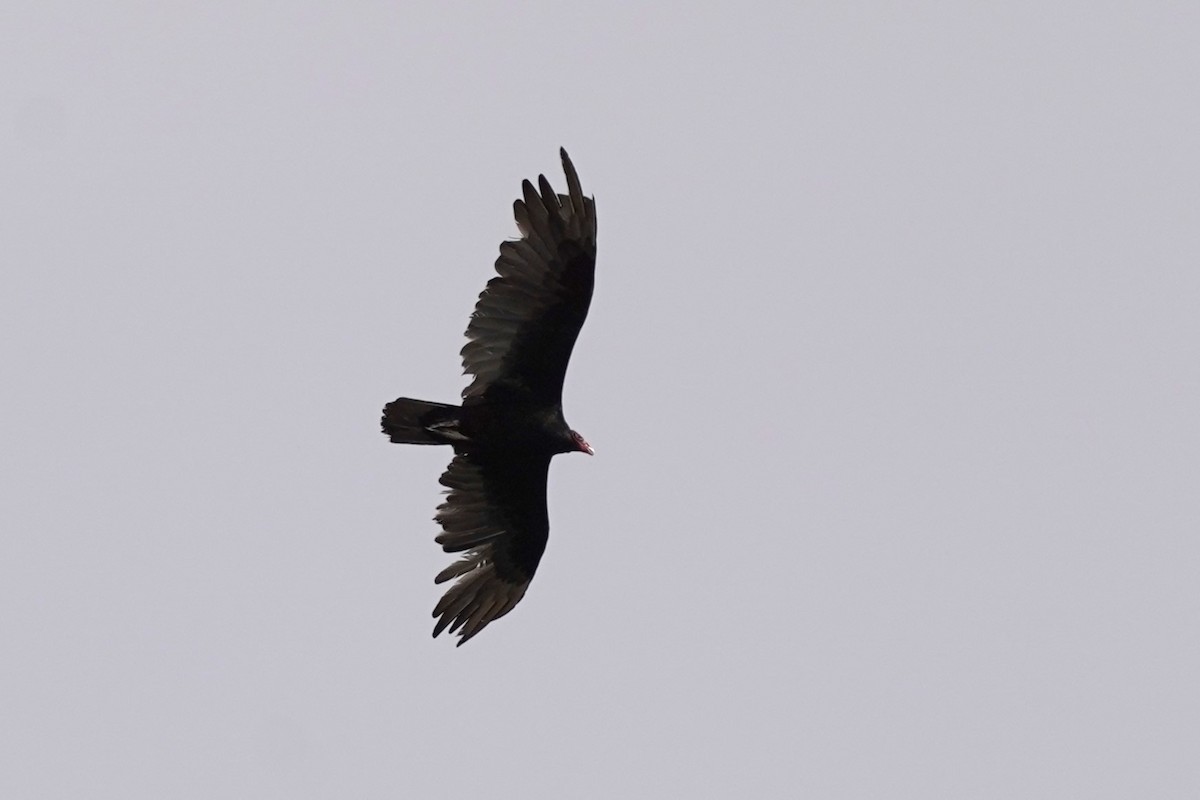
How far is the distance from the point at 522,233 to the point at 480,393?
149 cm

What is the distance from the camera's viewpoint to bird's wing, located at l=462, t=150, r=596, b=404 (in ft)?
47.9

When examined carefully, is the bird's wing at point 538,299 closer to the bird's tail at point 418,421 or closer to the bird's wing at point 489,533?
the bird's tail at point 418,421

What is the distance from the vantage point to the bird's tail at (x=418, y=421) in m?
15.1

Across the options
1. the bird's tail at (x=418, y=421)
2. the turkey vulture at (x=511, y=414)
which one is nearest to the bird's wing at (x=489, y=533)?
the turkey vulture at (x=511, y=414)

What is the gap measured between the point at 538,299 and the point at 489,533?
2.44 meters

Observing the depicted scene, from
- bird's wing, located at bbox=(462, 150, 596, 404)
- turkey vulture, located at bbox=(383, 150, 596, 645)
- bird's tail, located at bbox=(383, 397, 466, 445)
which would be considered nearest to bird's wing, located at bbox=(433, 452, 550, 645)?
turkey vulture, located at bbox=(383, 150, 596, 645)

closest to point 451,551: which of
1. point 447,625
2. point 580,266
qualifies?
point 447,625

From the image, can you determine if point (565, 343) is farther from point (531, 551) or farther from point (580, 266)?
point (531, 551)

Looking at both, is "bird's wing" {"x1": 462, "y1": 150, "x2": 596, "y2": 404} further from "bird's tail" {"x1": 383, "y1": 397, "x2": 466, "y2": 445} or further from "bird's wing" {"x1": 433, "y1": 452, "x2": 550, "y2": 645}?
"bird's wing" {"x1": 433, "y1": 452, "x2": 550, "y2": 645}

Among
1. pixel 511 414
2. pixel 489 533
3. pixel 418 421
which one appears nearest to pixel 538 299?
pixel 511 414

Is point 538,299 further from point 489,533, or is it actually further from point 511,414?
point 489,533

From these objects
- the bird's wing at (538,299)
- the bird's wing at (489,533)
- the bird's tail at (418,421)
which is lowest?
the bird's wing at (489,533)

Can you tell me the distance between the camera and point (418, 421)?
1511 cm

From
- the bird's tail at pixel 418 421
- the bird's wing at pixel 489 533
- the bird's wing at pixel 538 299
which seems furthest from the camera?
the bird's wing at pixel 489 533
